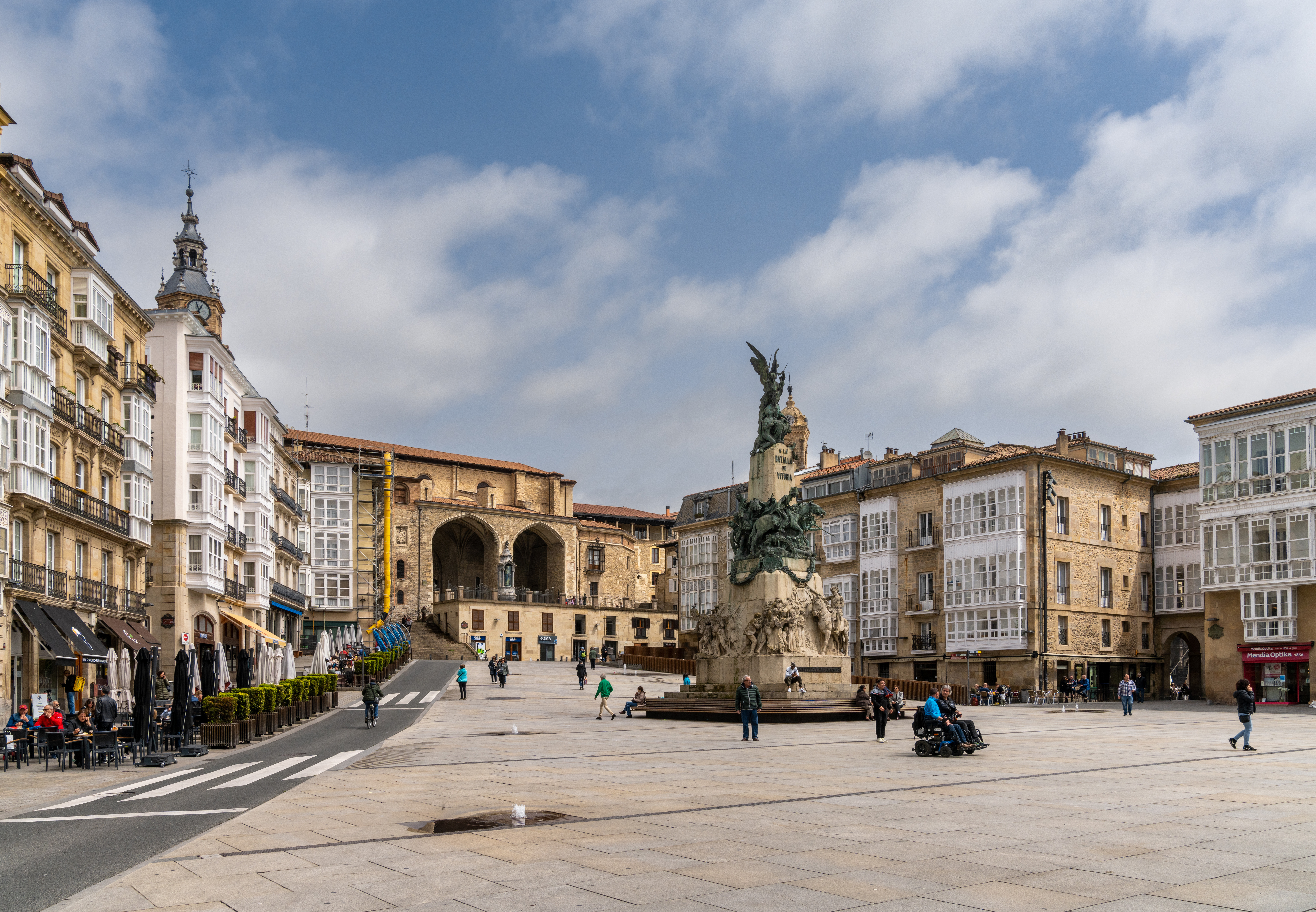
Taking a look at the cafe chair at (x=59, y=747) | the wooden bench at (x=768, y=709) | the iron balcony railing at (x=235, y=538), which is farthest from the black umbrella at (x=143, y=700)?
the iron balcony railing at (x=235, y=538)

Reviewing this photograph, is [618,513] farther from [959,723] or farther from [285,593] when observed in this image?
[959,723]

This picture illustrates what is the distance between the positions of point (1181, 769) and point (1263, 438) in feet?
107

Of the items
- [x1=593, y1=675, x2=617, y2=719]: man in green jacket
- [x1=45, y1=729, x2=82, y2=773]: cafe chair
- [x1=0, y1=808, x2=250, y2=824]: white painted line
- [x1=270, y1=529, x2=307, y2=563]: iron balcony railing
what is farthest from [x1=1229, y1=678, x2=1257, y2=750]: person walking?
[x1=270, y1=529, x2=307, y2=563]: iron balcony railing

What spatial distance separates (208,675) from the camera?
23.2 meters

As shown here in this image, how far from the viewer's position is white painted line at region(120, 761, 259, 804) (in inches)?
589

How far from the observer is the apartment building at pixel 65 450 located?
28.8 m

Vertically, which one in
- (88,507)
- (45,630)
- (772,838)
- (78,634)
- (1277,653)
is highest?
(88,507)

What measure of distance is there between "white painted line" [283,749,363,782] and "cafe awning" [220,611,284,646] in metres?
24.3

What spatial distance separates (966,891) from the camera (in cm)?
816

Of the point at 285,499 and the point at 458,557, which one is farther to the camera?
the point at 458,557

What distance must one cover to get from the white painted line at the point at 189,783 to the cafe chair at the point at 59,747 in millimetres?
2798

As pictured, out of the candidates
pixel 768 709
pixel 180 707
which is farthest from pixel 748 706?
pixel 180 707

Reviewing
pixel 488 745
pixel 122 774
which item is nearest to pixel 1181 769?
pixel 488 745

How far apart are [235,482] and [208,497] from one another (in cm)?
603
